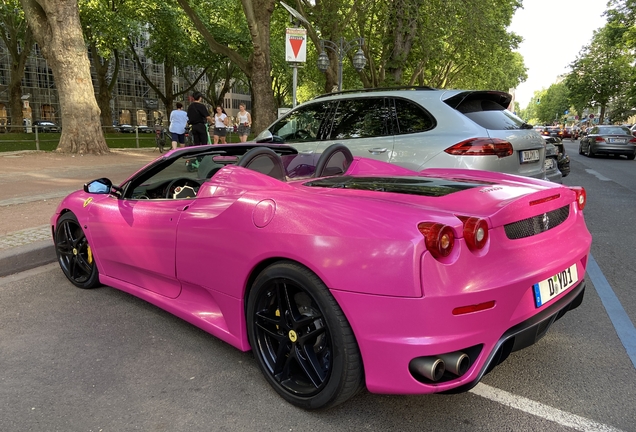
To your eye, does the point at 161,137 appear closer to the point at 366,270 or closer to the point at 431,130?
the point at 431,130

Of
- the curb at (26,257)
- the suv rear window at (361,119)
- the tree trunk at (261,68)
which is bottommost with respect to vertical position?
the curb at (26,257)

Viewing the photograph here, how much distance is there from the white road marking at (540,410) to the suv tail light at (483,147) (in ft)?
9.73

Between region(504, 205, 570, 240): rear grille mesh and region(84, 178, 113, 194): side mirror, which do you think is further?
region(84, 178, 113, 194): side mirror

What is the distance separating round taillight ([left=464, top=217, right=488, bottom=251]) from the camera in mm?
2014

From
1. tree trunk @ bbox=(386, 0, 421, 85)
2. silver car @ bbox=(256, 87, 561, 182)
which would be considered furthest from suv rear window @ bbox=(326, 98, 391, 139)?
tree trunk @ bbox=(386, 0, 421, 85)

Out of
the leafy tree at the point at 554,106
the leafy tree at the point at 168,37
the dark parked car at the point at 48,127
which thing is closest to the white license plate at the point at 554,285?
the dark parked car at the point at 48,127

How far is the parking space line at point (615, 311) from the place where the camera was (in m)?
3.07

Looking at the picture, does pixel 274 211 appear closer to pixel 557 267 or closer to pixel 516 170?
pixel 557 267

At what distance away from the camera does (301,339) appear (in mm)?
2326

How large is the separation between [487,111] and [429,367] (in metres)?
4.16

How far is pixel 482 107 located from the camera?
5.41m

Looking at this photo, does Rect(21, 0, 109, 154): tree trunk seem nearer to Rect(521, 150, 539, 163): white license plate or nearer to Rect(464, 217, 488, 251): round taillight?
Rect(521, 150, 539, 163): white license plate

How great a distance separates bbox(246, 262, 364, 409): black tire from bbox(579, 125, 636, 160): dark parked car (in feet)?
70.4

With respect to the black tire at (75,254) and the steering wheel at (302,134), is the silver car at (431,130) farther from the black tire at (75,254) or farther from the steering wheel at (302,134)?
the black tire at (75,254)
